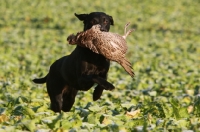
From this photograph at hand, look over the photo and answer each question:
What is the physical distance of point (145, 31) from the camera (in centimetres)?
2356

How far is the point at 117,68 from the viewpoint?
46.7ft

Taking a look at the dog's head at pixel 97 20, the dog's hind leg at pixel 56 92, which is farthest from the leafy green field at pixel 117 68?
the dog's head at pixel 97 20

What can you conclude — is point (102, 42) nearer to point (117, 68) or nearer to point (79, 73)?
point (79, 73)

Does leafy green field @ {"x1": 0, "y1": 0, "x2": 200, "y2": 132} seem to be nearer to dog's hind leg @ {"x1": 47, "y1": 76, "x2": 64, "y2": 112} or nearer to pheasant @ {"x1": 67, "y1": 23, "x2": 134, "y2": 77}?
dog's hind leg @ {"x1": 47, "y1": 76, "x2": 64, "y2": 112}

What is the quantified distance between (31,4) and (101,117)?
23174 millimetres

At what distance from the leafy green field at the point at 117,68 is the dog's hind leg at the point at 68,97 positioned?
0.23m

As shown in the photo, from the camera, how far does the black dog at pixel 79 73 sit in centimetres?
729

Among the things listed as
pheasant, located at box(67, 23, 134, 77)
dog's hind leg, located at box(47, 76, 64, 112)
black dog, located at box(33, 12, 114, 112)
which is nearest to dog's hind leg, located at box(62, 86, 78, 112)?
black dog, located at box(33, 12, 114, 112)

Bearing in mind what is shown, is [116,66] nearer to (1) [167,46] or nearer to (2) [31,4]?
(1) [167,46]

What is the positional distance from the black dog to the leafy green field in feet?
0.91

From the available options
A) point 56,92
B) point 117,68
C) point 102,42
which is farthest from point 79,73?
point 117,68

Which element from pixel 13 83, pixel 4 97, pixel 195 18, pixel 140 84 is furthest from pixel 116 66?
pixel 195 18

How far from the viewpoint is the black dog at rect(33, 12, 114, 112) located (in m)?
7.29

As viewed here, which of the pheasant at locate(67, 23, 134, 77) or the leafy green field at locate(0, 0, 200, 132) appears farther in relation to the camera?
the pheasant at locate(67, 23, 134, 77)
